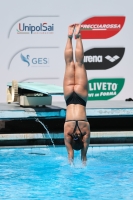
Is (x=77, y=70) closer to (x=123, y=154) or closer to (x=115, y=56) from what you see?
(x=123, y=154)

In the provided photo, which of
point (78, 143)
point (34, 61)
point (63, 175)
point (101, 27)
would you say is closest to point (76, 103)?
point (78, 143)

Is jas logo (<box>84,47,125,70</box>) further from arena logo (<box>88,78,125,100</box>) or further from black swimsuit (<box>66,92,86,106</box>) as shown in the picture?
black swimsuit (<box>66,92,86,106</box>)

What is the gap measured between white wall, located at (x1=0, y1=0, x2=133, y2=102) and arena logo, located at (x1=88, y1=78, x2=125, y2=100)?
9 cm

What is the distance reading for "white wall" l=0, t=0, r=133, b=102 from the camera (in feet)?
38.9

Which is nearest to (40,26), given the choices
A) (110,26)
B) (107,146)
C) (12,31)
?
(12,31)

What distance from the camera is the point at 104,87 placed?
12102 mm

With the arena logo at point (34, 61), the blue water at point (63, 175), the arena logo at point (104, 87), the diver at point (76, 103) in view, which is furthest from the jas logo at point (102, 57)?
the diver at point (76, 103)

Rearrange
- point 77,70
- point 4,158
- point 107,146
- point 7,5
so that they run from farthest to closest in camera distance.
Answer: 1. point 7,5
2. point 107,146
3. point 4,158
4. point 77,70

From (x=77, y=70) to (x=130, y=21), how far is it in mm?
4918

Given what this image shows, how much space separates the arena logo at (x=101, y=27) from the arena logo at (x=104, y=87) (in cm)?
101

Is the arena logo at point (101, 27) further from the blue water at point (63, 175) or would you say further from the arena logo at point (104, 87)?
the blue water at point (63, 175)

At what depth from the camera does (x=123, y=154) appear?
915 centimetres

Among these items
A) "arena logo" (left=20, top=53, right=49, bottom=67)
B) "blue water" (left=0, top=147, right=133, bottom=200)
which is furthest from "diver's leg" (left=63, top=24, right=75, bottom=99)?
"arena logo" (left=20, top=53, right=49, bottom=67)

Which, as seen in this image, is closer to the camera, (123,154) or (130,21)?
(123,154)
